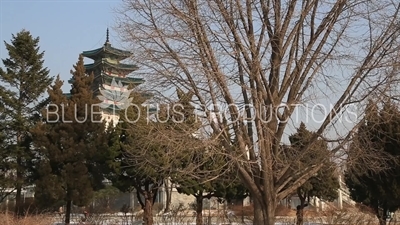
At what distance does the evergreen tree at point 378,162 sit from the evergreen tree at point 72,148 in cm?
849

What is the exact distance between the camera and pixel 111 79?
2102cm

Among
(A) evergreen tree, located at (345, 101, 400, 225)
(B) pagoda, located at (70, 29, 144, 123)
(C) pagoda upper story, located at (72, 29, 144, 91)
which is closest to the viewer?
(A) evergreen tree, located at (345, 101, 400, 225)

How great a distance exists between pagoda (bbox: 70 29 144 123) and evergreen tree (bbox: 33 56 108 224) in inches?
36.5

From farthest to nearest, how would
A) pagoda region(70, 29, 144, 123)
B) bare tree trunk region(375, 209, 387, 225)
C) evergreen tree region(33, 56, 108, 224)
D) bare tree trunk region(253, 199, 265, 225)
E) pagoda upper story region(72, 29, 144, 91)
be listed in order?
evergreen tree region(33, 56, 108, 224) < bare tree trunk region(375, 209, 387, 225) < pagoda upper story region(72, 29, 144, 91) < pagoda region(70, 29, 144, 123) < bare tree trunk region(253, 199, 265, 225)

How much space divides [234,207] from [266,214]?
53.4ft

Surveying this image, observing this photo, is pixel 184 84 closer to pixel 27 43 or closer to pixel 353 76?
pixel 353 76

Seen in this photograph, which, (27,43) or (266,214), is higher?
(27,43)

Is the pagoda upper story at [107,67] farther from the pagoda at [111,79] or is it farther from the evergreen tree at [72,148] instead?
the evergreen tree at [72,148]

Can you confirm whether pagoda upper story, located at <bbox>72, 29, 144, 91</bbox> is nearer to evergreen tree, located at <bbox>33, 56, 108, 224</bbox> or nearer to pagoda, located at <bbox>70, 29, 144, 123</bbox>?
pagoda, located at <bbox>70, 29, 144, 123</bbox>

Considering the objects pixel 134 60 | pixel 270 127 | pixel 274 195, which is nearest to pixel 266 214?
pixel 274 195

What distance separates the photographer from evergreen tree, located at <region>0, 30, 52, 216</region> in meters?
18.9

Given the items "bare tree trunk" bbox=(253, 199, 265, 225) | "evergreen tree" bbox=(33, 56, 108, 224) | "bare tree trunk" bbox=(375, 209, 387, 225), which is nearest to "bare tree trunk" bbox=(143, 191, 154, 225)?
"evergreen tree" bbox=(33, 56, 108, 224)

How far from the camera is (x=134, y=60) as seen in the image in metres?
8.81

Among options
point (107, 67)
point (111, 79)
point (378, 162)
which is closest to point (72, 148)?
point (107, 67)
